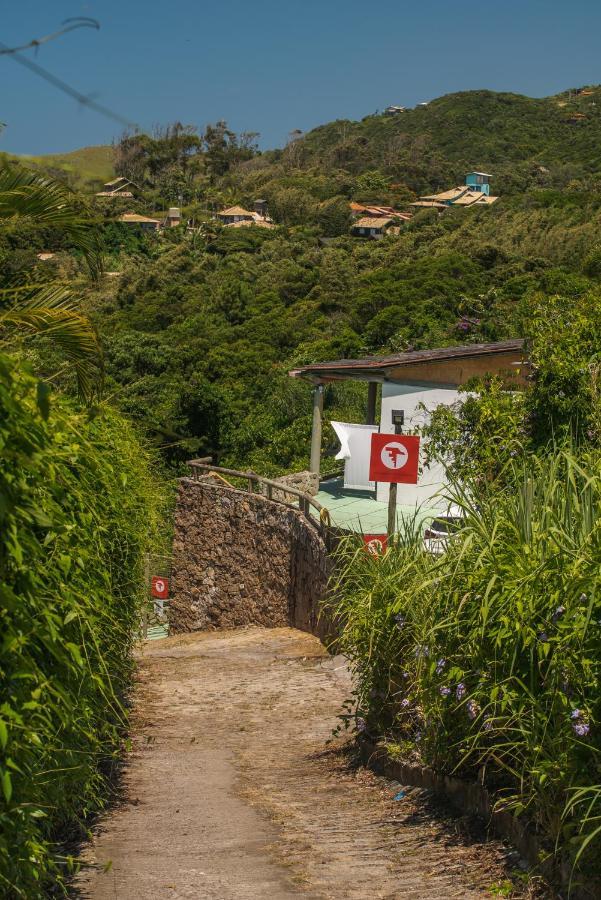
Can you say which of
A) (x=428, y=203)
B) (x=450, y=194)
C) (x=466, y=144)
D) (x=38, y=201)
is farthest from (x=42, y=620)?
(x=466, y=144)

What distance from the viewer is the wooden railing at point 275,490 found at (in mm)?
12656

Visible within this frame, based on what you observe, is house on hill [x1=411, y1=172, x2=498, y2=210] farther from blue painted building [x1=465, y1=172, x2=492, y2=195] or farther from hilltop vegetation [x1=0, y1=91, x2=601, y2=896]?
hilltop vegetation [x1=0, y1=91, x2=601, y2=896]

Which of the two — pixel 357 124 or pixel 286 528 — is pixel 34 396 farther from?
pixel 357 124

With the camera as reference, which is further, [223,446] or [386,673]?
[223,446]

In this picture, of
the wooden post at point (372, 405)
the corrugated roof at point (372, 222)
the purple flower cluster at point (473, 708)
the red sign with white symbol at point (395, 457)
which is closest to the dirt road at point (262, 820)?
the purple flower cluster at point (473, 708)

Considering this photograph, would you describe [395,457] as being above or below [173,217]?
below

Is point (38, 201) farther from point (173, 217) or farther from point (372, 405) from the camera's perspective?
point (173, 217)

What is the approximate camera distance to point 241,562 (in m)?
15.8

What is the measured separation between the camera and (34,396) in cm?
341

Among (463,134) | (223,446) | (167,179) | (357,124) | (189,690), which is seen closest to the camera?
(189,690)

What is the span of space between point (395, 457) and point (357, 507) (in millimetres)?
7887

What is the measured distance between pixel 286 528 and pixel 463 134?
413ft

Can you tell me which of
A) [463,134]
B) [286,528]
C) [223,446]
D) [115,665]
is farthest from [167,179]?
[115,665]

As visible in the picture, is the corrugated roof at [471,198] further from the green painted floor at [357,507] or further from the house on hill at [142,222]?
the green painted floor at [357,507]
